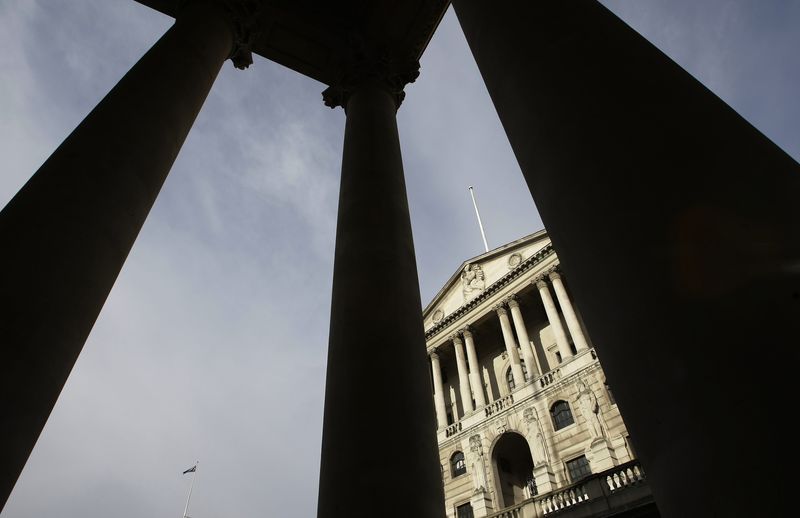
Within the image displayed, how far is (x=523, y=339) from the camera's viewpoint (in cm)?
3722

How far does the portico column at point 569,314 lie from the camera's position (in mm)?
33612

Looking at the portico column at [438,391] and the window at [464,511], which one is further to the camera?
the portico column at [438,391]

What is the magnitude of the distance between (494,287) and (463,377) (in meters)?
8.47

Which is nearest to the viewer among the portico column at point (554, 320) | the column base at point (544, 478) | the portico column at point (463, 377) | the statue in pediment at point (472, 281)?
the column base at point (544, 478)

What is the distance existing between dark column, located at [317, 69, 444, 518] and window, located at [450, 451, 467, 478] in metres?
33.1

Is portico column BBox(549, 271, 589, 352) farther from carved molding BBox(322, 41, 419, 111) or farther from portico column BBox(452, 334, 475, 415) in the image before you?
carved molding BBox(322, 41, 419, 111)

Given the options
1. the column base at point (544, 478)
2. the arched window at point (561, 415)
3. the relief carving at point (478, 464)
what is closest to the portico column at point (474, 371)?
the relief carving at point (478, 464)

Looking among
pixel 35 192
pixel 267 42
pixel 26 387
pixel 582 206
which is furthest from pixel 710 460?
pixel 267 42

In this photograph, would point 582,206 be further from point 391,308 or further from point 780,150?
point 391,308

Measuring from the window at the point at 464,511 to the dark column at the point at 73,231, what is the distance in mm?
34578

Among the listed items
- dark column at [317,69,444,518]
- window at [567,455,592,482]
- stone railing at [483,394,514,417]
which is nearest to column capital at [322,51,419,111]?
dark column at [317,69,444,518]

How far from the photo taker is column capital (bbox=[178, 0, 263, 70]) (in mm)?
9584

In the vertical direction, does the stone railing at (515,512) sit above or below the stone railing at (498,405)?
below

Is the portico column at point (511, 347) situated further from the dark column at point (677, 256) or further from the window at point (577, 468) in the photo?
the dark column at point (677, 256)
